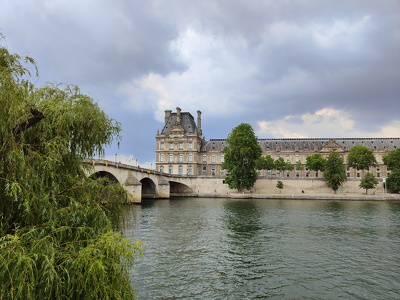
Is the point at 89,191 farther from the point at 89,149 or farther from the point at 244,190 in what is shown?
the point at 244,190

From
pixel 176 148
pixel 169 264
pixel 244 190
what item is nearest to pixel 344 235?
pixel 169 264

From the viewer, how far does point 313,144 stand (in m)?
104

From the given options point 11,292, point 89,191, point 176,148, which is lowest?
point 11,292

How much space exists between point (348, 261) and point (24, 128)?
15.2 metres

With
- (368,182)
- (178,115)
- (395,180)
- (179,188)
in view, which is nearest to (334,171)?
(368,182)

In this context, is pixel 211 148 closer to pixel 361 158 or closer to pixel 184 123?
pixel 184 123

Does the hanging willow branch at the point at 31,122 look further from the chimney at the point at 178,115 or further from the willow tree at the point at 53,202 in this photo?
the chimney at the point at 178,115

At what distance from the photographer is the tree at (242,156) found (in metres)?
65.9

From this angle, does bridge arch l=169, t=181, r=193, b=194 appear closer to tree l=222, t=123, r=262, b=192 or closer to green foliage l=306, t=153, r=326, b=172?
tree l=222, t=123, r=262, b=192

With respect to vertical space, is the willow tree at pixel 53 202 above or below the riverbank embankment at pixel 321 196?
above

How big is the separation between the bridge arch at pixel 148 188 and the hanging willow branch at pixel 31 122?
57.3m

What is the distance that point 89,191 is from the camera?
8.71 m

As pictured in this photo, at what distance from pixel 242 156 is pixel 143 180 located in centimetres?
2129

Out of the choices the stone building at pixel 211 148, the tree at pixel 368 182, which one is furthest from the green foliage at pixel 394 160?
the stone building at pixel 211 148
